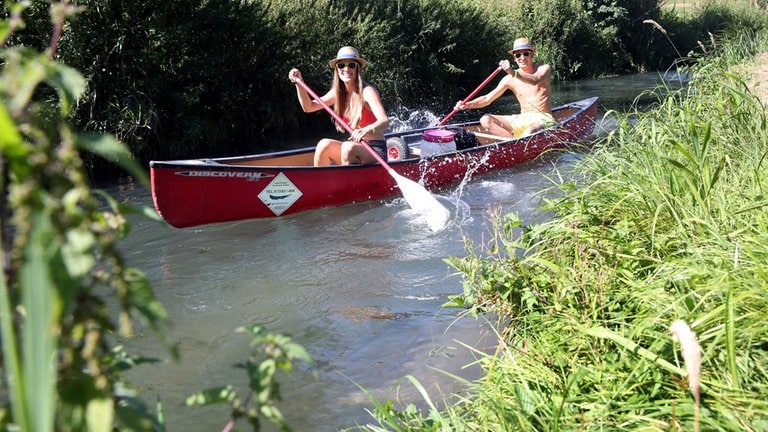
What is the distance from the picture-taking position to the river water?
3430 mm

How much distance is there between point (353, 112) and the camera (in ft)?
23.7

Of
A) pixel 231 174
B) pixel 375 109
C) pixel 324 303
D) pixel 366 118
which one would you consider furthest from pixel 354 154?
pixel 324 303

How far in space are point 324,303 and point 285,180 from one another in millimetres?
2146

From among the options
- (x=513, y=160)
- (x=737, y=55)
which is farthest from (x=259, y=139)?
(x=737, y=55)

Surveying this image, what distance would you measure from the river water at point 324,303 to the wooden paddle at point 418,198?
0.13 metres

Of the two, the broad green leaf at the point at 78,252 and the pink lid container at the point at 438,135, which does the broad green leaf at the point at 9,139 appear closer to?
the broad green leaf at the point at 78,252

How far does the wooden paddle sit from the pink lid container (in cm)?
128

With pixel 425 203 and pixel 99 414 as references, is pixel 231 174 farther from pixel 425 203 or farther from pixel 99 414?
pixel 99 414

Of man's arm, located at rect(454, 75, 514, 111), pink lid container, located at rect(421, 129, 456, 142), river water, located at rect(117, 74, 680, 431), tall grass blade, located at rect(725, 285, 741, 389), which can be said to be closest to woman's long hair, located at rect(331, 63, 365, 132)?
river water, located at rect(117, 74, 680, 431)

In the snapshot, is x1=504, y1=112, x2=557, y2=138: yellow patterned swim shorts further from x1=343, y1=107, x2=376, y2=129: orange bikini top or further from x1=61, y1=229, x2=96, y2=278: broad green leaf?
x1=61, y1=229, x2=96, y2=278: broad green leaf

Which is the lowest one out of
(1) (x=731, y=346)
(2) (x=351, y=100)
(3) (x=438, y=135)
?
(1) (x=731, y=346)

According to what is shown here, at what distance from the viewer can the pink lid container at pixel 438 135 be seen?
825 cm

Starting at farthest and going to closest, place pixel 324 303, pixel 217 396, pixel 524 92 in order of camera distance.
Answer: pixel 524 92 < pixel 324 303 < pixel 217 396

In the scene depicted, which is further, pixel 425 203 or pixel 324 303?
pixel 425 203
